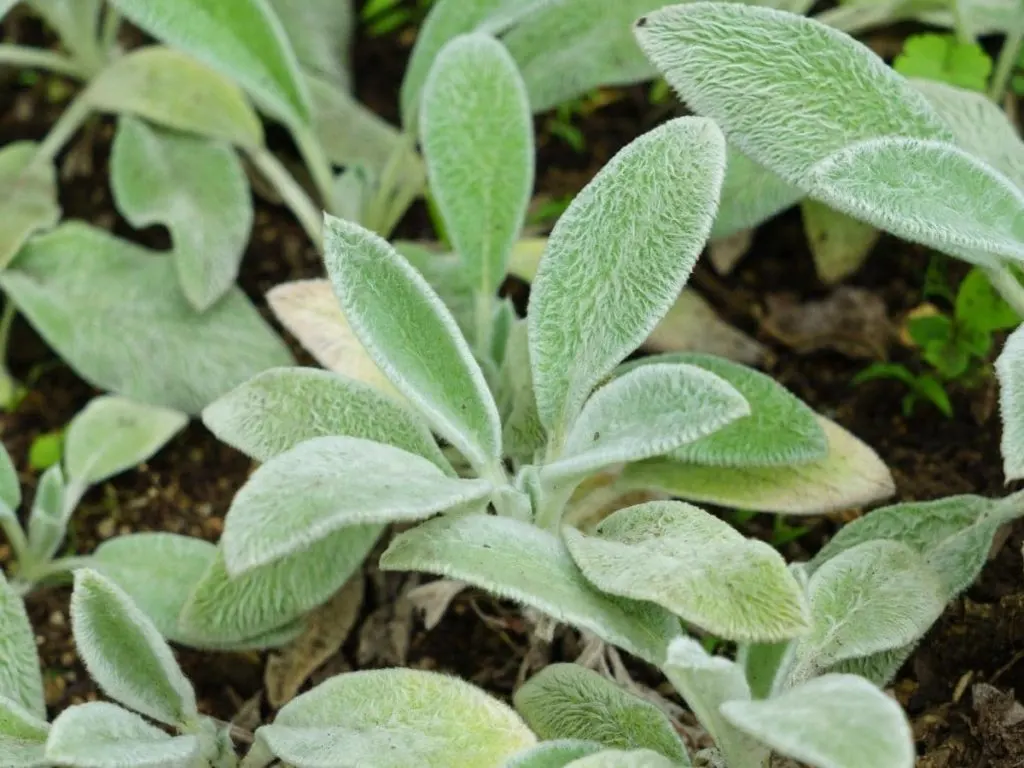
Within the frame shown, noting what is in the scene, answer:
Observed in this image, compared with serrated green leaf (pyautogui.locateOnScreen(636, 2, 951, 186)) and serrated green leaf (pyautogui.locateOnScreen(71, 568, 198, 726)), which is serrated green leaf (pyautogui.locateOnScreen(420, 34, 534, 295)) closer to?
serrated green leaf (pyautogui.locateOnScreen(636, 2, 951, 186))

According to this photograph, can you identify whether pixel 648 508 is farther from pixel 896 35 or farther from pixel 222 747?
pixel 896 35

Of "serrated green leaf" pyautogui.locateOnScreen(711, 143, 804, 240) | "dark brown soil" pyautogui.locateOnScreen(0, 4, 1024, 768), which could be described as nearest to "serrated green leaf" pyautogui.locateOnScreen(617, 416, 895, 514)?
"dark brown soil" pyautogui.locateOnScreen(0, 4, 1024, 768)

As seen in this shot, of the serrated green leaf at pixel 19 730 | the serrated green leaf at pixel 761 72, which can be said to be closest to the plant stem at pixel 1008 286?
the serrated green leaf at pixel 761 72

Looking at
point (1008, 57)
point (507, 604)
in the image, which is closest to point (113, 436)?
point (507, 604)

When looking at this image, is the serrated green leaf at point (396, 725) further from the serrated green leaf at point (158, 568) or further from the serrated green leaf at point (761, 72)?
the serrated green leaf at point (761, 72)

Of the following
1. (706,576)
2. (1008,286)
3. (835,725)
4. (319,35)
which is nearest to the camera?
(835,725)

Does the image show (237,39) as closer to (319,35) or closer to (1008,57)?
(319,35)
